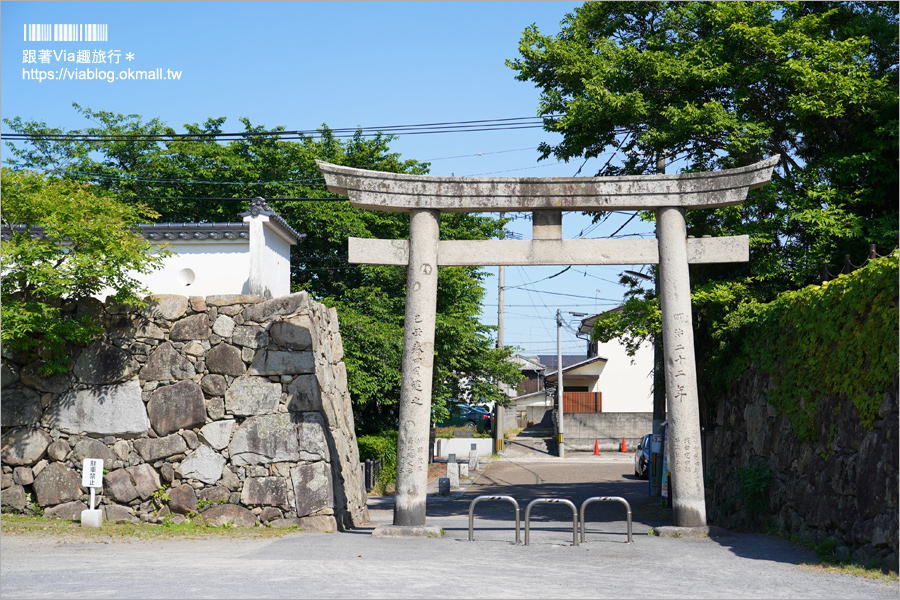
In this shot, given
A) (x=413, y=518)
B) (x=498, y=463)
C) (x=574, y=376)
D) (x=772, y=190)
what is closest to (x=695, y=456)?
(x=413, y=518)

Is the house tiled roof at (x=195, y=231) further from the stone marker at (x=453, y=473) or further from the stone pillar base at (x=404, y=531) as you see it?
the stone marker at (x=453, y=473)

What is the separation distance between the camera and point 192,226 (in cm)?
1489

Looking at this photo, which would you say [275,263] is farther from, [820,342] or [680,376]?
[820,342]

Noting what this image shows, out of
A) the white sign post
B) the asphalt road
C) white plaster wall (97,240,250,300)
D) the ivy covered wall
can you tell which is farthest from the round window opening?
the ivy covered wall

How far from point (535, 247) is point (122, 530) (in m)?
8.08

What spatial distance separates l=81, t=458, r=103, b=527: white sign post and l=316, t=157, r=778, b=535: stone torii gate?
5216 mm

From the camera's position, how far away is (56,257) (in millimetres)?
12883

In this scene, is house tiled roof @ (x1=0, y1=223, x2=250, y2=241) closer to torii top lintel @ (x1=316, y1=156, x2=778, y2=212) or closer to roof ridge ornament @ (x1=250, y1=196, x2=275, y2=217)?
roof ridge ornament @ (x1=250, y1=196, x2=275, y2=217)

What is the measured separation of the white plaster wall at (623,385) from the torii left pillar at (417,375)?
119 ft

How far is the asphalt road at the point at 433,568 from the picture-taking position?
776 centimetres

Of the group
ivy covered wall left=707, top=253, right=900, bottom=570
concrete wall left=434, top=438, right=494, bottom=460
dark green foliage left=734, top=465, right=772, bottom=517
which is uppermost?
ivy covered wall left=707, top=253, right=900, bottom=570

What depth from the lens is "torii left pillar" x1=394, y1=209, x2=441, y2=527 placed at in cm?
1182

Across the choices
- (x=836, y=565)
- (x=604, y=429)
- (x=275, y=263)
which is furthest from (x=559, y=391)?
(x=836, y=565)

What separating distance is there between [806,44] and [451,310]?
14232 mm
